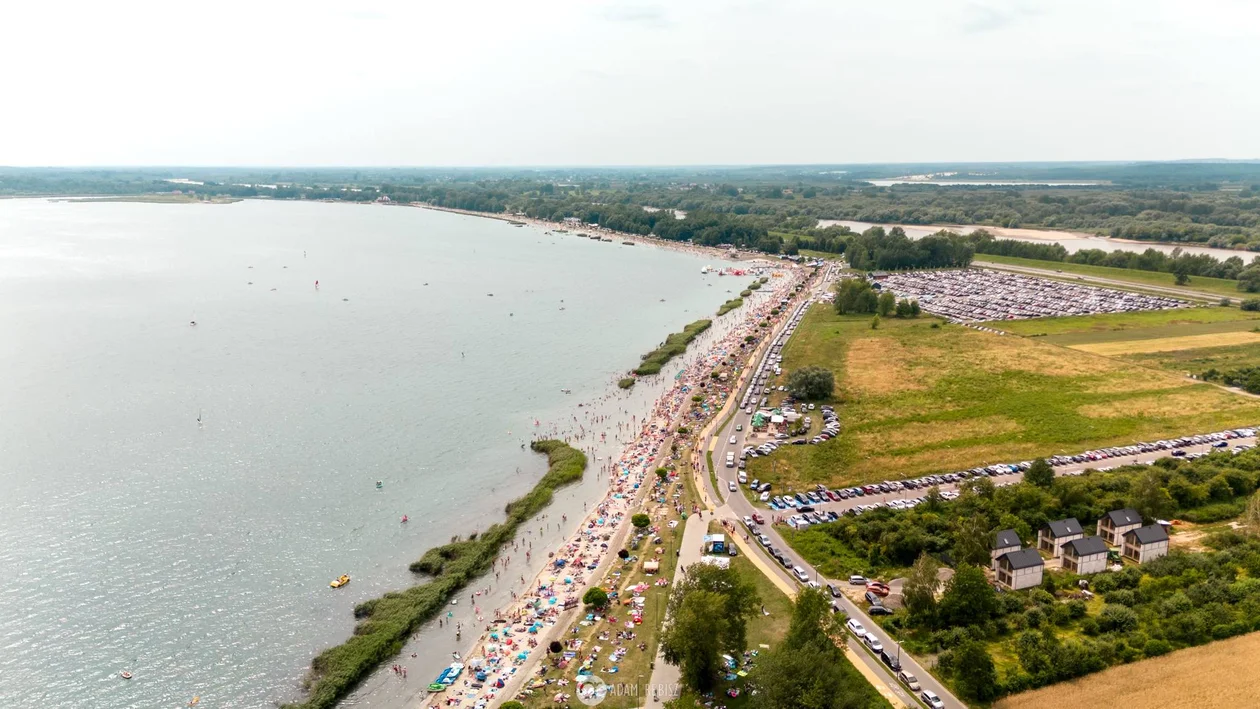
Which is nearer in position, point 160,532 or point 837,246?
point 160,532

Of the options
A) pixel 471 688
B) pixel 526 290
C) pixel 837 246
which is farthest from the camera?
pixel 837 246

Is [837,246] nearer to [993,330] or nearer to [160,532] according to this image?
[993,330]

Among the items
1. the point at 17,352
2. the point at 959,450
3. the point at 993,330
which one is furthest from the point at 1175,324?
the point at 17,352

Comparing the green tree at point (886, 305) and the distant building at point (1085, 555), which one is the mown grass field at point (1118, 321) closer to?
the green tree at point (886, 305)

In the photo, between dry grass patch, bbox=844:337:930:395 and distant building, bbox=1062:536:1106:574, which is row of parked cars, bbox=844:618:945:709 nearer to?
distant building, bbox=1062:536:1106:574

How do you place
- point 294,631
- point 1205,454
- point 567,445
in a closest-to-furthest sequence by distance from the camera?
1. point 294,631
2. point 1205,454
3. point 567,445
